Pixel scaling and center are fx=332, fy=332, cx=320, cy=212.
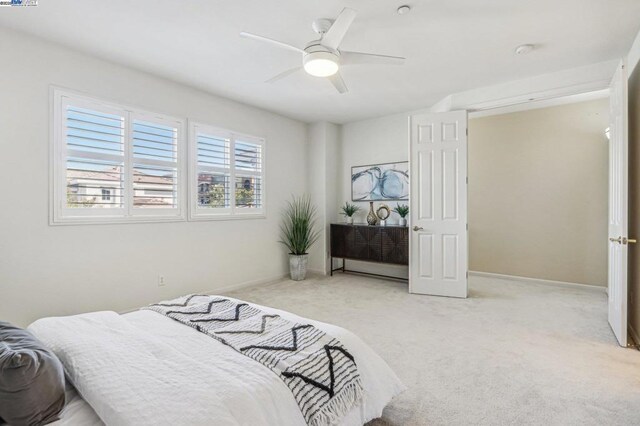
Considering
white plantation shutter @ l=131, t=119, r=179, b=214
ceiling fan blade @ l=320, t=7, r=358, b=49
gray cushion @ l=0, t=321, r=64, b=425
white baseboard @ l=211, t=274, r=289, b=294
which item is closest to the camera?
gray cushion @ l=0, t=321, r=64, b=425

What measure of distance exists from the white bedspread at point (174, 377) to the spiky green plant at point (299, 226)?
365cm

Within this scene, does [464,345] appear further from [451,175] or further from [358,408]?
[451,175]

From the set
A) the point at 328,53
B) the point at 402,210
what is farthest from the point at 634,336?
the point at 328,53

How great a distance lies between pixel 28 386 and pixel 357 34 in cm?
305

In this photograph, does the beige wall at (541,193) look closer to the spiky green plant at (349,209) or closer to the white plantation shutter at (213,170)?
the spiky green plant at (349,209)

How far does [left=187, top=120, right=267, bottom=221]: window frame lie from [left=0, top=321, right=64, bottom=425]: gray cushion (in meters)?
3.22

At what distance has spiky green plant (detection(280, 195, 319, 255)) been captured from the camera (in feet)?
17.7

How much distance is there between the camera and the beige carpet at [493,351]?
1916 mm

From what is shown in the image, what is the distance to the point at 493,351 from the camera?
2691mm

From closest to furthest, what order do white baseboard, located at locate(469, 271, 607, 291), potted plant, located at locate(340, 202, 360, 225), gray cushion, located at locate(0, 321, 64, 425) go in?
gray cushion, located at locate(0, 321, 64, 425)
white baseboard, located at locate(469, 271, 607, 291)
potted plant, located at locate(340, 202, 360, 225)

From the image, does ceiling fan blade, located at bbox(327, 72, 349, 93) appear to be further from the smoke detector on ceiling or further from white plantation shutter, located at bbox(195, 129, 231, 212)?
white plantation shutter, located at bbox(195, 129, 231, 212)

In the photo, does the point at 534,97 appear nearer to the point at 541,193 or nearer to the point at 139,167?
the point at 541,193

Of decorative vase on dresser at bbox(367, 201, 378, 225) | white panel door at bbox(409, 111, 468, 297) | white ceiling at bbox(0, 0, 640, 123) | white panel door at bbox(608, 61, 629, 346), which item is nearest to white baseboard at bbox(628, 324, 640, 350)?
white panel door at bbox(608, 61, 629, 346)

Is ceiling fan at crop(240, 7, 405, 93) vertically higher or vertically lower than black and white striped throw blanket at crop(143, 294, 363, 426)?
higher
